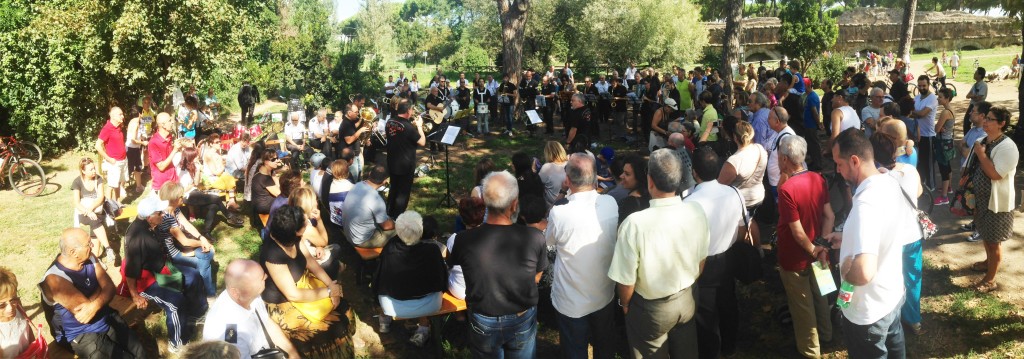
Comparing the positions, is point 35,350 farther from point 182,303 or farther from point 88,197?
point 88,197

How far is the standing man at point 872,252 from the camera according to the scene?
3096 mm

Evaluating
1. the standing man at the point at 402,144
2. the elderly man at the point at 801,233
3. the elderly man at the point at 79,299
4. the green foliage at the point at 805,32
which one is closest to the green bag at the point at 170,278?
the elderly man at the point at 79,299

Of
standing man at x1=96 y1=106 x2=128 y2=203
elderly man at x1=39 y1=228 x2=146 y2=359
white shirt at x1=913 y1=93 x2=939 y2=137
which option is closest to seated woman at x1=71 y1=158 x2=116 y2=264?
standing man at x1=96 y1=106 x2=128 y2=203

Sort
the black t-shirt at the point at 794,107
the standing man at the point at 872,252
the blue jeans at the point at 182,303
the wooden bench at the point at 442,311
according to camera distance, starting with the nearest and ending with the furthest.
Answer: the standing man at the point at 872,252, the wooden bench at the point at 442,311, the blue jeans at the point at 182,303, the black t-shirt at the point at 794,107

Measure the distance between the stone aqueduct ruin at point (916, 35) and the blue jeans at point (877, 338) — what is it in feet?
137

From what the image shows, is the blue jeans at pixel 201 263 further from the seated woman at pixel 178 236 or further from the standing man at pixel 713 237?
the standing man at pixel 713 237

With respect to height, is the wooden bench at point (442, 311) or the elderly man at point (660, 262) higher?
the elderly man at point (660, 262)

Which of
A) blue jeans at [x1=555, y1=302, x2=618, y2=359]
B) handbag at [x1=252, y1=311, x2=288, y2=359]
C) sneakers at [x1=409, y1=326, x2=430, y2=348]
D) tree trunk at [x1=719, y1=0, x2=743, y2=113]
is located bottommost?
sneakers at [x1=409, y1=326, x2=430, y2=348]

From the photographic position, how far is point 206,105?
14391 millimetres

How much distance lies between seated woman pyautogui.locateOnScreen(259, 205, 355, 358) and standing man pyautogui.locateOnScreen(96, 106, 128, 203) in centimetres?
596

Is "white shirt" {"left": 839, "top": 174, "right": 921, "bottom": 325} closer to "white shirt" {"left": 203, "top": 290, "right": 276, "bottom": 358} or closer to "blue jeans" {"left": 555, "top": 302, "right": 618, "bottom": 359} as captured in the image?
"blue jeans" {"left": 555, "top": 302, "right": 618, "bottom": 359}

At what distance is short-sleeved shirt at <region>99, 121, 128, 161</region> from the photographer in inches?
340

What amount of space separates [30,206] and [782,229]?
10975mm

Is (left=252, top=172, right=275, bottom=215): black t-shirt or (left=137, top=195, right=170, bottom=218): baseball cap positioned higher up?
(left=137, top=195, right=170, bottom=218): baseball cap
